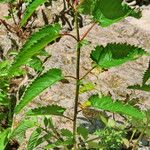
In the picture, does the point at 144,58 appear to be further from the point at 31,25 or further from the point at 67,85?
the point at 31,25

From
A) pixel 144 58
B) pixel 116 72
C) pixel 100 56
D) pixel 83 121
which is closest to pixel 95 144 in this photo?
pixel 83 121

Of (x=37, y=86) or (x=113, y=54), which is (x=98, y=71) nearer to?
(x=113, y=54)

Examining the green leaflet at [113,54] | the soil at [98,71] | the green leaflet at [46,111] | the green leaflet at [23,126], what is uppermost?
the green leaflet at [113,54]

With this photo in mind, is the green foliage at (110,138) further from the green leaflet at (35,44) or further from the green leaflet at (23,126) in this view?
the green leaflet at (35,44)

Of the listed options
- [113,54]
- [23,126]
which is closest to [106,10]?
[113,54]

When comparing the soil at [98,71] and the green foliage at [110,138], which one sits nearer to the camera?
the green foliage at [110,138]

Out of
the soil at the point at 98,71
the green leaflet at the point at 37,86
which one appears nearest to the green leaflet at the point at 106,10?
the green leaflet at the point at 37,86
